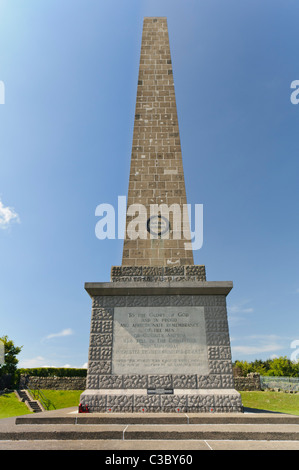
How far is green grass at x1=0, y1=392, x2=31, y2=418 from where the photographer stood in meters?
17.6

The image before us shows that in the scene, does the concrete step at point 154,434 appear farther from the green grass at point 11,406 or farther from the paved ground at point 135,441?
the green grass at point 11,406

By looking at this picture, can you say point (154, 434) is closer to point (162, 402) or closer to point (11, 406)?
point (162, 402)

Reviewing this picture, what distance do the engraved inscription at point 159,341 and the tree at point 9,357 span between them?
26.3m

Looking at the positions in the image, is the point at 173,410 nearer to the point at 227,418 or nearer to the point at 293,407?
the point at 227,418

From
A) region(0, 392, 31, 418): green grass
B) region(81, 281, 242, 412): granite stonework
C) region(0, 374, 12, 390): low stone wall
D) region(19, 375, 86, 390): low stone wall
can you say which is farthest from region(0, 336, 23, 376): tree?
region(81, 281, 242, 412): granite stonework

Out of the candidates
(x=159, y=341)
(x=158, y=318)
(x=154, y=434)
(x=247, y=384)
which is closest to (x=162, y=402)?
(x=159, y=341)

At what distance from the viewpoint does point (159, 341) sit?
284 inches

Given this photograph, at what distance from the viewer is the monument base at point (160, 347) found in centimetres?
664

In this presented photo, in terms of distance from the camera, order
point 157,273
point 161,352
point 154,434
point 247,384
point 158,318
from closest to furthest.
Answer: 1. point 154,434
2. point 161,352
3. point 158,318
4. point 157,273
5. point 247,384

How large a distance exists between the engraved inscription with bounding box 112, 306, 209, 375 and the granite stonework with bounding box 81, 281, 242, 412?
2cm

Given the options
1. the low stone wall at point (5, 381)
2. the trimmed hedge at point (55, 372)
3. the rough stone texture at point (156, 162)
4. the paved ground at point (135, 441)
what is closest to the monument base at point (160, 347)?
the rough stone texture at point (156, 162)

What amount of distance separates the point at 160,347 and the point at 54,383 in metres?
23.7
